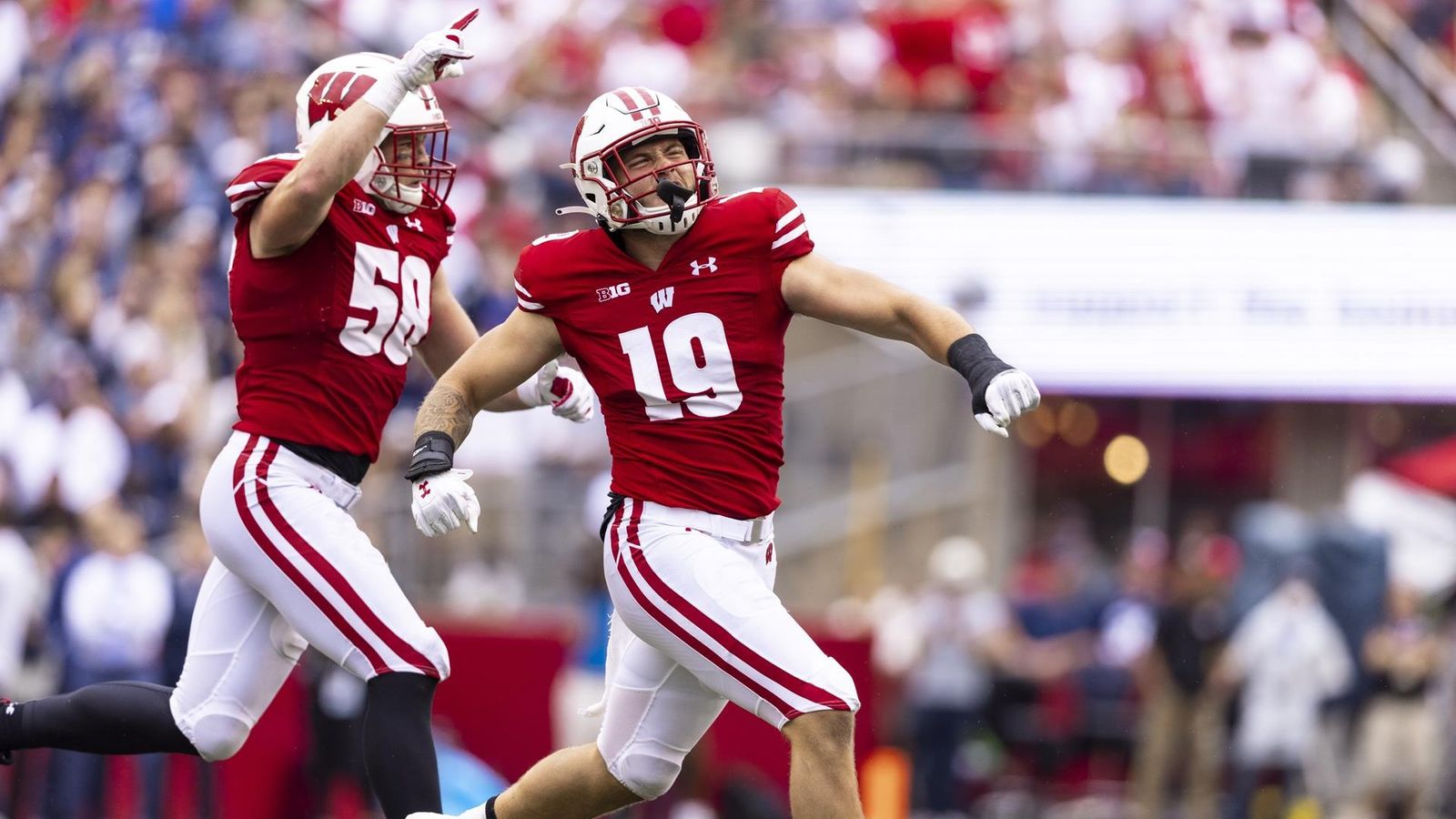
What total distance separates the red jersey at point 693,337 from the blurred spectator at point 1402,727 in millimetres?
9235

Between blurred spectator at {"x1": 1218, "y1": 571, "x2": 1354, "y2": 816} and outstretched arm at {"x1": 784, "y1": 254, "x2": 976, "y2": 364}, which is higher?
outstretched arm at {"x1": 784, "y1": 254, "x2": 976, "y2": 364}

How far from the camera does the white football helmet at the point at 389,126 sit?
6.78 m

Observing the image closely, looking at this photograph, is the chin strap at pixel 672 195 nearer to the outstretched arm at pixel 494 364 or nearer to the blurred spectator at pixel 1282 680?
the outstretched arm at pixel 494 364

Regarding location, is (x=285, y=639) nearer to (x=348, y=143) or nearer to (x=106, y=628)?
(x=348, y=143)

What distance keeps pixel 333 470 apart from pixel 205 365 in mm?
7714

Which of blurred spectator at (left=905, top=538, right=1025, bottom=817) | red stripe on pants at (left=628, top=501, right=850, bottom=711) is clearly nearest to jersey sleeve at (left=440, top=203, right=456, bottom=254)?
red stripe on pants at (left=628, top=501, right=850, bottom=711)

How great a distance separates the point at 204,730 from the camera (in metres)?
6.84

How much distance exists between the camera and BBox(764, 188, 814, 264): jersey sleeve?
21.0 feet

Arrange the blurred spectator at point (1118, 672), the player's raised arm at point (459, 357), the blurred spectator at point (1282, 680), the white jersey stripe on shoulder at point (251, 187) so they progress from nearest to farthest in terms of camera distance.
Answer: the white jersey stripe on shoulder at point (251, 187), the player's raised arm at point (459, 357), the blurred spectator at point (1282, 680), the blurred spectator at point (1118, 672)

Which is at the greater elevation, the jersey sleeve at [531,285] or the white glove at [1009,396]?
the jersey sleeve at [531,285]

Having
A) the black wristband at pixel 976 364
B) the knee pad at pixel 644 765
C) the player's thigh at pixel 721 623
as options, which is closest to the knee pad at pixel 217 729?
the knee pad at pixel 644 765

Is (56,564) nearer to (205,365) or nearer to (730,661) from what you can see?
(205,365)

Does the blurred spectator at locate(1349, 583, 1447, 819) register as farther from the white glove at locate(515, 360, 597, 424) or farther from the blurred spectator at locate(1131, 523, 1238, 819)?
the white glove at locate(515, 360, 597, 424)

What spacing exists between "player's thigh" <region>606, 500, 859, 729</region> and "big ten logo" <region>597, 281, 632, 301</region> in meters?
0.62
